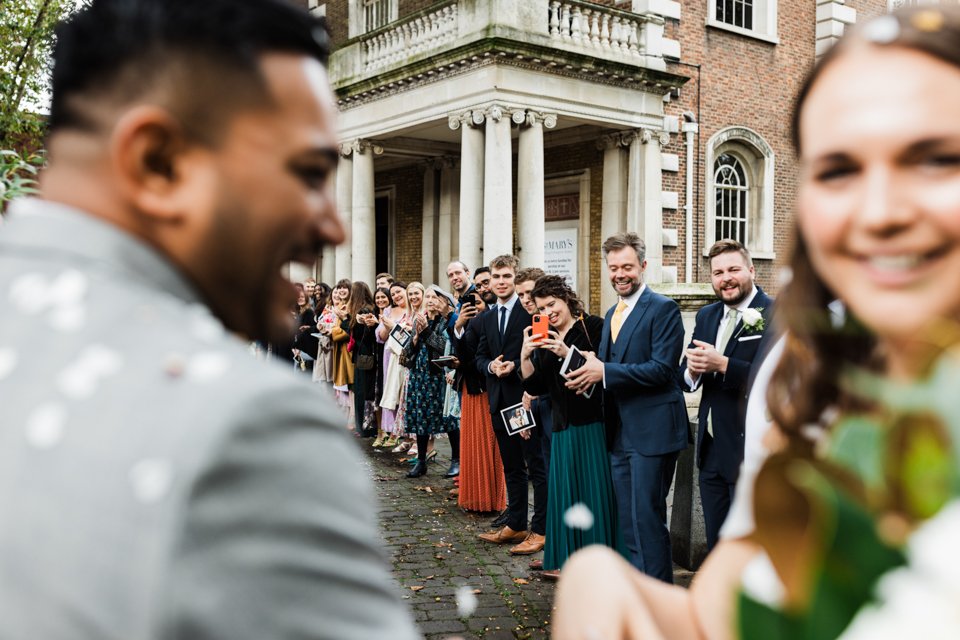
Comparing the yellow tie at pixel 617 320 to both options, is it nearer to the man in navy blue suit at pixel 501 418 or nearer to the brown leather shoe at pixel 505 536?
the man in navy blue suit at pixel 501 418

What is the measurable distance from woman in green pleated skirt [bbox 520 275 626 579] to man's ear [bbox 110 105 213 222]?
5.21m

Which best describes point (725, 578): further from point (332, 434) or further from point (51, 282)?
point (51, 282)

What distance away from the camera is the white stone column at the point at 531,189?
1549 cm


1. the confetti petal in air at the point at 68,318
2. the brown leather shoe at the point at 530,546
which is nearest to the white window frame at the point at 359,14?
the brown leather shoe at the point at 530,546

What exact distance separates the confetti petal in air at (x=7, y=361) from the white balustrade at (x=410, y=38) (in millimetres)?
15850

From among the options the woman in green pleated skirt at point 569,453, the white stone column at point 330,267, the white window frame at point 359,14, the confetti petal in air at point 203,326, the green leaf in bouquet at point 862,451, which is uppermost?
the white window frame at point 359,14

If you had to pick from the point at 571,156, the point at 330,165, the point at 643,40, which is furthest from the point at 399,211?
the point at 330,165

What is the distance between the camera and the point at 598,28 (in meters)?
16.5

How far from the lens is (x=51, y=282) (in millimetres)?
979

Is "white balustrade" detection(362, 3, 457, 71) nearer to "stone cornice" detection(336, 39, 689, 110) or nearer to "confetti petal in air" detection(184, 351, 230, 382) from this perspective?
"stone cornice" detection(336, 39, 689, 110)

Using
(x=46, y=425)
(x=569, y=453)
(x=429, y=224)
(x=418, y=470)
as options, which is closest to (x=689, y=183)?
(x=429, y=224)

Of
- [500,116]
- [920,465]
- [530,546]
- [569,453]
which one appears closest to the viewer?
[920,465]

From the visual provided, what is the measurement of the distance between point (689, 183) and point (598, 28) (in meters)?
3.94

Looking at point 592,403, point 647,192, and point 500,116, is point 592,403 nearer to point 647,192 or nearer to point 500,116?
point 500,116
